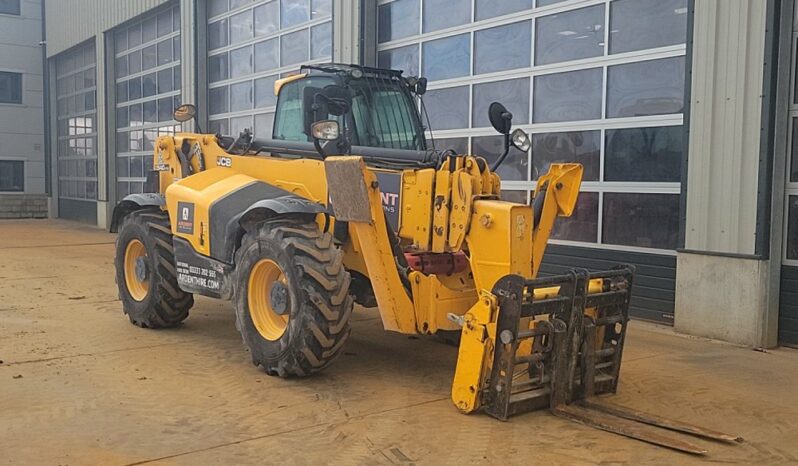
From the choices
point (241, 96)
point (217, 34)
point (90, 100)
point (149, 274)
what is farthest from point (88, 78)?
point (149, 274)

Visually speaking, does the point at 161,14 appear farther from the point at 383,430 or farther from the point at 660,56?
the point at 383,430

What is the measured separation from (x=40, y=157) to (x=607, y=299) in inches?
1062

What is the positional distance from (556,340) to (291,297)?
2.00m

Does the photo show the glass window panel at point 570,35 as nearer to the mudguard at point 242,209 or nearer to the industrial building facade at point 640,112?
Answer: the industrial building facade at point 640,112

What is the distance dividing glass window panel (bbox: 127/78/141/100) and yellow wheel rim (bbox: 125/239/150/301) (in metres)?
14.7

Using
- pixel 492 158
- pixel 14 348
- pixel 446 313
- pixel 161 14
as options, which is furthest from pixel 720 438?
pixel 161 14

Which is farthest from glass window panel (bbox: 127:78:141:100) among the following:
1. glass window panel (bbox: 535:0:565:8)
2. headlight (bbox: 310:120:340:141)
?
headlight (bbox: 310:120:340:141)

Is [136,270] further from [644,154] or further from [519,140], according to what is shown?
[644,154]

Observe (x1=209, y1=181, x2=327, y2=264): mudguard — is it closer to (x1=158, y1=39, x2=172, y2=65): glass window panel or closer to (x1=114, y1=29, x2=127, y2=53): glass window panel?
(x1=158, y1=39, x2=172, y2=65): glass window panel

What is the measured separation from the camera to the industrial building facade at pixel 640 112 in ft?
25.2

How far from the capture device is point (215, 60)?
18219 mm

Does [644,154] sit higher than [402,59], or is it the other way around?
[402,59]

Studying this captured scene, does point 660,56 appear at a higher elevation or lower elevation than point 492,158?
higher

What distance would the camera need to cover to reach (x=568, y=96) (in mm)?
10055
